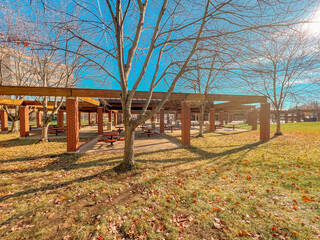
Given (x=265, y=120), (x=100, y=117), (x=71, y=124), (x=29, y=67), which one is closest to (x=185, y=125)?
(x=265, y=120)

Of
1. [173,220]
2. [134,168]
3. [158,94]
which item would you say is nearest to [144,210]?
[173,220]

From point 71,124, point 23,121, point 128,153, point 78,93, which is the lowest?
point 128,153

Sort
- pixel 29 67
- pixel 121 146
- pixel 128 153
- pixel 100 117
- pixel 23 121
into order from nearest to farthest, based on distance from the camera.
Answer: pixel 128 153, pixel 121 146, pixel 29 67, pixel 23 121, pixel 100 117

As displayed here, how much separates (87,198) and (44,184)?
5.94 ft

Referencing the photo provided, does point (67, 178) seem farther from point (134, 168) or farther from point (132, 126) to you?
point (132, 126)

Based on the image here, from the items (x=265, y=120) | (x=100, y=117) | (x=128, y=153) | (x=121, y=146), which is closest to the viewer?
(x=128, y=153)

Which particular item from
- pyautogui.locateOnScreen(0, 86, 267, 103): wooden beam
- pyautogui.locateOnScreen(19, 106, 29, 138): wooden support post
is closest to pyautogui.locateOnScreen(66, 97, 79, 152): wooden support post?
pyautogui.locateOnScreen(0, 86, 267, 103): wooden beam

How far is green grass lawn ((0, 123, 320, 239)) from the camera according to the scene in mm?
2387

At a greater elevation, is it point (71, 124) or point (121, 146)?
point (71, 124)

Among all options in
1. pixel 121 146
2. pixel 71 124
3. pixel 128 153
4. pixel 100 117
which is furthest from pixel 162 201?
pixel 100 117

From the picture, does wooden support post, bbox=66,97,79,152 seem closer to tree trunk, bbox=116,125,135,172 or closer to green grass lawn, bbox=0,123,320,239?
green grass lawn, bbox=0,123,320,239

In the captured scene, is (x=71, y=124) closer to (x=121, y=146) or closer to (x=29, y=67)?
(x=121, y=146)

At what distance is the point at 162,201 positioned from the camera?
325cm

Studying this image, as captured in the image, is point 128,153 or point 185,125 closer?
point 128,153
